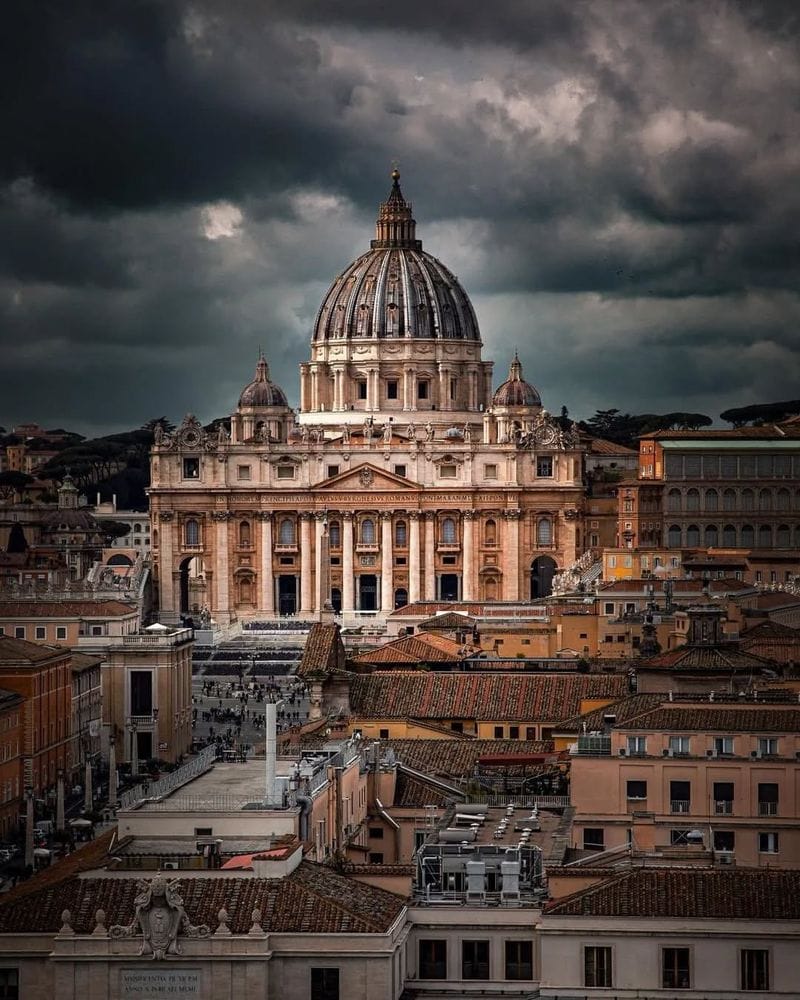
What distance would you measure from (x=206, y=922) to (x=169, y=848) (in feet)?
17.1

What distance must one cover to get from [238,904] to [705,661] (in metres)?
24.0

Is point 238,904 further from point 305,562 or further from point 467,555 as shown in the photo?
point 305,562

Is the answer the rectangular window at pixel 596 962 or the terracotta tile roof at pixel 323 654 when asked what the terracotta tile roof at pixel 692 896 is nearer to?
the rectangular window at pixel 596 962

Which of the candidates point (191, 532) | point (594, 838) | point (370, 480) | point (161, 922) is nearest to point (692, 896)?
point (161, 922)

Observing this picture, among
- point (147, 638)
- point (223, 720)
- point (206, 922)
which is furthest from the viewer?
point (223, 720)

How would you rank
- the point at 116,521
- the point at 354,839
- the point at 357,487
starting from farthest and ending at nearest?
the point at 116,521 → the point at 357,487 → the point at 354,839

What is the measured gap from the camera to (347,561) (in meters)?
→ 153

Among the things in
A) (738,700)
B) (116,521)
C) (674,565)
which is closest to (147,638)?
(674,565)

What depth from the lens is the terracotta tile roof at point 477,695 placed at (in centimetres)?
5481

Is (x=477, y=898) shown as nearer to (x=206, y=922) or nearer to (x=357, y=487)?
(x=206, y=922)

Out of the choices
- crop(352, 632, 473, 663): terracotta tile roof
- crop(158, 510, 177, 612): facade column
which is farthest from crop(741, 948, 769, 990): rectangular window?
crop(158, 510, 177, 612): facade column

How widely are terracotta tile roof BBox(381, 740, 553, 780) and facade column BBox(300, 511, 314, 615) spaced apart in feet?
334

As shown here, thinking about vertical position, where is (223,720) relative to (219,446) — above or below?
below

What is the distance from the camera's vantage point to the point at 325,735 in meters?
48.4
